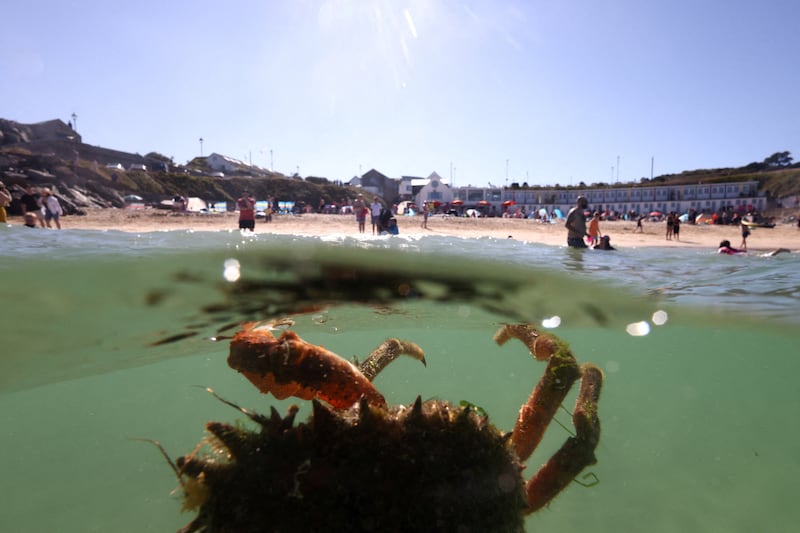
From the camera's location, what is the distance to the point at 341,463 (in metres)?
2.12

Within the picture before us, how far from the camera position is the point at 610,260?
10117 millimetres

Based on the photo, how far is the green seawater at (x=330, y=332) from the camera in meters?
6.39

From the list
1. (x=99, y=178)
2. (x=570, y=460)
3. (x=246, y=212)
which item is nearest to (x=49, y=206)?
(x=246, y=212)

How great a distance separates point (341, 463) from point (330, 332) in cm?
986

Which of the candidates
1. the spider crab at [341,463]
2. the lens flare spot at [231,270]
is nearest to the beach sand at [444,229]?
the lens flare spot at [231,270]

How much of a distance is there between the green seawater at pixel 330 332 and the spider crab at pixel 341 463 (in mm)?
2247

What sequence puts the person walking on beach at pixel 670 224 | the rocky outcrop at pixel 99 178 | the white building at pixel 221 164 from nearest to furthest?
the person walking on beach at pixel 670 224, the rocky outcrop at pixel 99 178, the white building at pixel 221 164

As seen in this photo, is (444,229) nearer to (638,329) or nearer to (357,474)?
(638,329)

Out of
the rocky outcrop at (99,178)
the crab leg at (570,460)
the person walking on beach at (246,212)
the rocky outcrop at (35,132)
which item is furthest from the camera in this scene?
the rocky outcrop at (35,132)

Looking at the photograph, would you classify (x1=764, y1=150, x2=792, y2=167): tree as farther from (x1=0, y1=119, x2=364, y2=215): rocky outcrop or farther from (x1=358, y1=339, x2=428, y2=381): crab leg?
(x1=358, y1=339, x2=428, y2=381): crab leg

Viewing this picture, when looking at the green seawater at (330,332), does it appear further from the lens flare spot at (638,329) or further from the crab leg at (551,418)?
the crab leg at (551,418)

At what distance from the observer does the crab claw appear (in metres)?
2.23

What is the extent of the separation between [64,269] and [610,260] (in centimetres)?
1041

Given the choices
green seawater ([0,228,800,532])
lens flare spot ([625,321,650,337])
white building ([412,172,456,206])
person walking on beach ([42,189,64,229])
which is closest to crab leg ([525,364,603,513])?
green seawater ([0,228,800,532])
